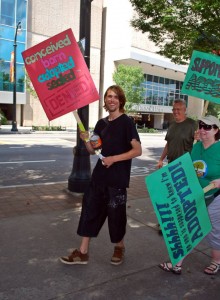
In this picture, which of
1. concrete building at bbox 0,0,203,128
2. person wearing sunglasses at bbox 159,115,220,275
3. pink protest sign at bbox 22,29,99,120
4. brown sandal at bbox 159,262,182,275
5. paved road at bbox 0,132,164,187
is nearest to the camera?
person wearing sunglasses at bbox 159,115,220,275

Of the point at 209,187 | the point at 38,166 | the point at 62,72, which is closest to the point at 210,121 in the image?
the point at 209,187

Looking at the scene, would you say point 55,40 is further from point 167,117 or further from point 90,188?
point 167,117

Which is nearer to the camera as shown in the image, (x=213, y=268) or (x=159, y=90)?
(x=213, y=268)

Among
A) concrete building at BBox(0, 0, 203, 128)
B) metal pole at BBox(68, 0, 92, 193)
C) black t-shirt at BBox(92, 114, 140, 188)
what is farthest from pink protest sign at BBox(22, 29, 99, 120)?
concrete building at BBox(0, 0, 203, 128)

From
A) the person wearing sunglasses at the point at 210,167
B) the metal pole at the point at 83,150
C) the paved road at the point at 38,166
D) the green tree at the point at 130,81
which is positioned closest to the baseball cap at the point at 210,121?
the person wearing sunglasses at the point at 210,167

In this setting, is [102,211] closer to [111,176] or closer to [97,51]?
[111,176]

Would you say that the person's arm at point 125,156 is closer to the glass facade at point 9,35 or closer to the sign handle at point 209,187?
the sign handle at point 209,187

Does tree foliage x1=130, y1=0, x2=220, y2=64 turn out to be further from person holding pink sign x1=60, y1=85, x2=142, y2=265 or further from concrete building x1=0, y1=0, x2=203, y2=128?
concrete building x1=0, y1=0, x2=203, y2=128

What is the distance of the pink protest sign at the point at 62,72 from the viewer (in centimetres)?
387

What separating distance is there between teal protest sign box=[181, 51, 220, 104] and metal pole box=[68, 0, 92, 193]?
2630 mm

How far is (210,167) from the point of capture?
3396 millimetres

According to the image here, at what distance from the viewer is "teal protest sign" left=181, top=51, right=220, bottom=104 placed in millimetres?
4039

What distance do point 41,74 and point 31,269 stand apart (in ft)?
6.99

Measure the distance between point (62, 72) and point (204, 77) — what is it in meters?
1.71
